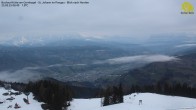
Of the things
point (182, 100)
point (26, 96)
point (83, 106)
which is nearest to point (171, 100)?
point (182, 100)

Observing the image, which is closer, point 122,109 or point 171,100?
point 122,109

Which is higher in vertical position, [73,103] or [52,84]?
[52,84]

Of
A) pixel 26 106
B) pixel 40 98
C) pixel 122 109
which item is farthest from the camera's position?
pixel 40 98

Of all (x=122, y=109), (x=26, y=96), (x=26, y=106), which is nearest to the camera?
(x=122, y=109)

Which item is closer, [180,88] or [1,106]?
[1,106]

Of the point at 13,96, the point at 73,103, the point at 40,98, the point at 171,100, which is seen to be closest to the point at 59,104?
the point at 40,98

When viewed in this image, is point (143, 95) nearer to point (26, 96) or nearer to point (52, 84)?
point (52, 84)

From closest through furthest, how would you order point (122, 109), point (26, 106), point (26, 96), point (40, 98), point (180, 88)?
point (122, 109), point (26, 106), point (40, 98), point (26, 96), point (180, 88)

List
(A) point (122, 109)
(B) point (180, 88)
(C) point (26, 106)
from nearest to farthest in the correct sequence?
(A) point (122, 109) < (C) point (26, 106) < (B) point (180, 88)

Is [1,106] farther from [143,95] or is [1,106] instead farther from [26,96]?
[143,95]
